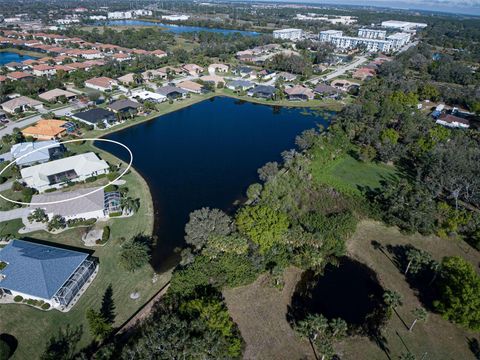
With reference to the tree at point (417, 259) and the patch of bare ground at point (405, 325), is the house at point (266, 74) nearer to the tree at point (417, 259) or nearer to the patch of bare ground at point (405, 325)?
the patch of bare ground at point (405, 325)

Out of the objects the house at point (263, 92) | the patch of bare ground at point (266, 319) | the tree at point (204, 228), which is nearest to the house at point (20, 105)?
the house at point (263, 92)

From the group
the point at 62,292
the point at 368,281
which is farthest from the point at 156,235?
the point at 368,281

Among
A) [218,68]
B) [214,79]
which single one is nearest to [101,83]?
[214,79]

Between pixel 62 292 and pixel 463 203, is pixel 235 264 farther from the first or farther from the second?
pixel 463 203

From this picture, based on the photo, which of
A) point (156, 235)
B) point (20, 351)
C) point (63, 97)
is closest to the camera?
point (20, 351)

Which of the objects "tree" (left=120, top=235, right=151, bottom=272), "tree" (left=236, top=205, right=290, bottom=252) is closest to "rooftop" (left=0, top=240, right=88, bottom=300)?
"tree" (left=120, top=235, right=151, bottom=272)

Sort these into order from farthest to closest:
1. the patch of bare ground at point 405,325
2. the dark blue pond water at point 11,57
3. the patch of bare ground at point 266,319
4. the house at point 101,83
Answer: the dark blue pond water at point 11,57
the house at point 101,83
the patch of bare ground at point 405,325
the patch of bare ground at point 266,319
